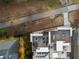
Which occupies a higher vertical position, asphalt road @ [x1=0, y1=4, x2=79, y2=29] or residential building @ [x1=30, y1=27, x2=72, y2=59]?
asphalt road @ [x1=0, y1=4, x2=79, y2=29]

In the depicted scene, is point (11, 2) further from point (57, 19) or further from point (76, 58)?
point (76, 58)

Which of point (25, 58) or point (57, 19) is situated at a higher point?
point (57, 19)

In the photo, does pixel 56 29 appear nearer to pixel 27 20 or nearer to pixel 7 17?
pixel 27 20

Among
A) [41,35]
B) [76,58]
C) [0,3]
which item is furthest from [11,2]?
[76,58]

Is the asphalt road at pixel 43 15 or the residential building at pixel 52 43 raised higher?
the asphalt road at pixel 43 15

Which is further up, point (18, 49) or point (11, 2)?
point (11, 2)

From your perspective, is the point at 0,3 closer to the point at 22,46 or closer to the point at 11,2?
the point at 11,2

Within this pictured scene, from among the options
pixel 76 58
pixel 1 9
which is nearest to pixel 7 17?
pixel 1 9

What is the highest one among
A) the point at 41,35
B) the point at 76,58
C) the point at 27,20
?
the point at 27,20

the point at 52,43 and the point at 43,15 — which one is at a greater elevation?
the point at 43,15
